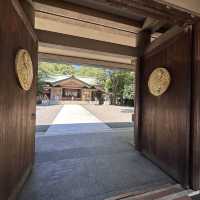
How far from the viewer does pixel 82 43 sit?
3.07 metres

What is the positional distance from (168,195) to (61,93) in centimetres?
2579

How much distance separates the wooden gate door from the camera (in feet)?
7.30

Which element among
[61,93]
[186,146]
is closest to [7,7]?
[186,146]

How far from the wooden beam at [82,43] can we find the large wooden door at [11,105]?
596 mm

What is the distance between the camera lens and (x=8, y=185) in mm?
1684

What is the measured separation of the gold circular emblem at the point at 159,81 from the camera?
2627 mm

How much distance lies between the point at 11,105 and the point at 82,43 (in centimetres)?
199

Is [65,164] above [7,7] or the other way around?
the other way around

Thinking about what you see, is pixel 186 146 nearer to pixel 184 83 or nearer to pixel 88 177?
pixel 184 83

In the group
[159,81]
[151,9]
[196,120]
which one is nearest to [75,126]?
[159,81]

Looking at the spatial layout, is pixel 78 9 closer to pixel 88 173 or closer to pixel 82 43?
pixel 82 43

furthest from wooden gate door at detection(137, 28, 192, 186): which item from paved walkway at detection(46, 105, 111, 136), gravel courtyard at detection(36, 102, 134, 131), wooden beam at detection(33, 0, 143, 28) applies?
gravel courtyard at detection(36, 102, 134, 131)

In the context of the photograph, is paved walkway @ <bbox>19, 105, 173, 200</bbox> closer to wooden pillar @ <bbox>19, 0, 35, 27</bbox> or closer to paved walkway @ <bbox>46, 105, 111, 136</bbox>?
paved walkway @ <bbox>46, 105, 111, 136</bbox>

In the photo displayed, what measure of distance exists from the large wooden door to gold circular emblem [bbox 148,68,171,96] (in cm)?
235
